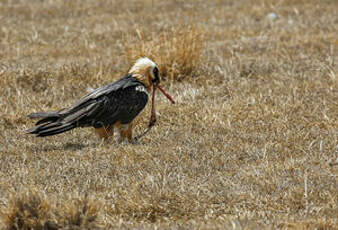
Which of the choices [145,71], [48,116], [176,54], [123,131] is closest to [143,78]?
[145,71]

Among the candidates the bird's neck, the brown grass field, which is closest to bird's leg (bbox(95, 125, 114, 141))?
the brown grass field

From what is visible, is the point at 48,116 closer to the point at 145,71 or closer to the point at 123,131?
the point at 123,131

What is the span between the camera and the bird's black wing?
630 cm

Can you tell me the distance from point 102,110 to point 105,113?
0.15 ft

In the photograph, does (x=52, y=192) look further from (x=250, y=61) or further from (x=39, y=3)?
(x=39, y=3)

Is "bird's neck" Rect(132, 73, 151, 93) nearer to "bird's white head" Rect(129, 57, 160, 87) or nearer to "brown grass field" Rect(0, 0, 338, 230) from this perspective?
"bird's white head" Rect(129, 57, 160, 87)

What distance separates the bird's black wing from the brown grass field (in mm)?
242

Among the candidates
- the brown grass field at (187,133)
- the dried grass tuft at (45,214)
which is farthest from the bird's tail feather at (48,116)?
the dried grass tuft at (45,214)

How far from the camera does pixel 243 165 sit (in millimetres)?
5840

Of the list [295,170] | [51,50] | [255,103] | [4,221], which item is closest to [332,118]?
[255,103]

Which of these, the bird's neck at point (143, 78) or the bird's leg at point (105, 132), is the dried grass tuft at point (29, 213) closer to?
the bird's leg at point (105, 132)

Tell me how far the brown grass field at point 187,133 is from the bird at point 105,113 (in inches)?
8.7

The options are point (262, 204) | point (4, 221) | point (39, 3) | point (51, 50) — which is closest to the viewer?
point (4, 221)

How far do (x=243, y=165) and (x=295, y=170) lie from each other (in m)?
0.47
